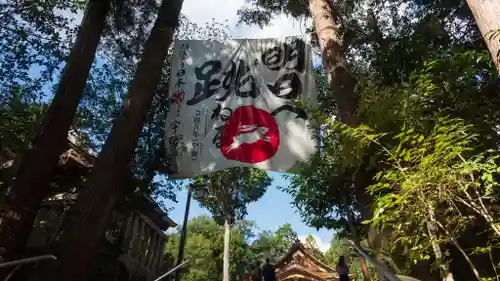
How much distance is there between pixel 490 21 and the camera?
2824 mm

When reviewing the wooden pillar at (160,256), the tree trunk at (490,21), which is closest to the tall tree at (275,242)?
the wooden pillar at (160,256)

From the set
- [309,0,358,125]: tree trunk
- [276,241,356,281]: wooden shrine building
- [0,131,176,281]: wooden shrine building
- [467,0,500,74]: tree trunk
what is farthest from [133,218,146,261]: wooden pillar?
A: [276,241,356,281]: wooden shrine building

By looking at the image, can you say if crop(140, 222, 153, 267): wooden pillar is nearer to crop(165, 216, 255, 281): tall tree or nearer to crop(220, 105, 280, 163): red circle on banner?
crop(220, 105, 280, 163): red circle on banner

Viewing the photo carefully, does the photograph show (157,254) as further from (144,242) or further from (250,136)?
(250,136)

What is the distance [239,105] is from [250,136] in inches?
26.4

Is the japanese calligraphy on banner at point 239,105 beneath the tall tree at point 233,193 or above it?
beneath

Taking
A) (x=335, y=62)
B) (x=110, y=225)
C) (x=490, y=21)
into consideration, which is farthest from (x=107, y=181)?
(x=490, y=21)

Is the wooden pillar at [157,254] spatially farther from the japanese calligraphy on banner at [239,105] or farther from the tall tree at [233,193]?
the tall tree at [233,193]

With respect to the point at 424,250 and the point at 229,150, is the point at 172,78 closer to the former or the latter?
the point at 229,150

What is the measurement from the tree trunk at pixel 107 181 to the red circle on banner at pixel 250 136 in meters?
1.33

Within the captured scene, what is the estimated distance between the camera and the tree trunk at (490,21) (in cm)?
271

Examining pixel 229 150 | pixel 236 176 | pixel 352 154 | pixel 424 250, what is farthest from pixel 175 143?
pixel 236 176

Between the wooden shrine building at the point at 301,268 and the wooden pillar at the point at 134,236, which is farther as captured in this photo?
the wooden shrine building at the point at 301,268

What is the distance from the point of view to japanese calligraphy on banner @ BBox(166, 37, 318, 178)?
590cm
